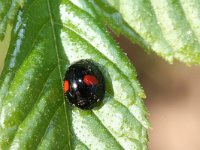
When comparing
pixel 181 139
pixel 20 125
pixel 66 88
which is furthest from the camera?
pixel 181 139

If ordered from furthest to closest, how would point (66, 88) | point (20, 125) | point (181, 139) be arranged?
point (181, 139) < point (66, 88) < point (20, 125)

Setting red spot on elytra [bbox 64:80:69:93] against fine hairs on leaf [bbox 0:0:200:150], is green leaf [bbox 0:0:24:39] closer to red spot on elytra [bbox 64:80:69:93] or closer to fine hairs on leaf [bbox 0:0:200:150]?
fine hairs on leaf [bbox 0:0:200:150]

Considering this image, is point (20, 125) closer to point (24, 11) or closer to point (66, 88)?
point (66, 88)

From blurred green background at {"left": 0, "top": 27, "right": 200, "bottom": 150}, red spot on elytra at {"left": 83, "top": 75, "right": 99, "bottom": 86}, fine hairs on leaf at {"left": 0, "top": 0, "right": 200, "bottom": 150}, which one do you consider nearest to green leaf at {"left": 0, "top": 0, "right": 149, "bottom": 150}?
fine hairs on leaf at {"left": 0, "top": 0, "right": 200, "bottom": 150}

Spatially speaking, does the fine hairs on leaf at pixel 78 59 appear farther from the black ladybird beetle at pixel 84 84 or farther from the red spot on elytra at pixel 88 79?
the red spot on elytra at pixel 88 79

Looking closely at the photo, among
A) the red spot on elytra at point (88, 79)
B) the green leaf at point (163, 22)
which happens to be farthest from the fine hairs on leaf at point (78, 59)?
the red spot on elytra at point (88, 79)

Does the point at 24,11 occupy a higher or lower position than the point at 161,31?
higher

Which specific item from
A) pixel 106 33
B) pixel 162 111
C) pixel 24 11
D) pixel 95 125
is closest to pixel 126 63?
pixel 106 33
